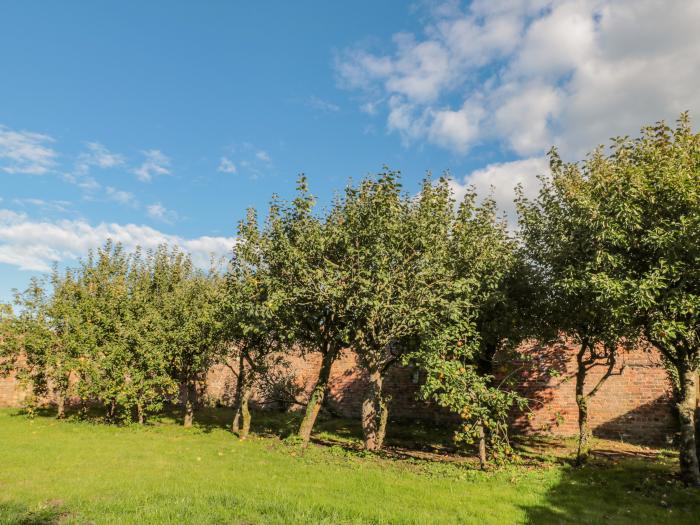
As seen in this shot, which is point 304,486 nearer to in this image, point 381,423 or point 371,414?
point 371,414

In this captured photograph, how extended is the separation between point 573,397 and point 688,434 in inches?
356

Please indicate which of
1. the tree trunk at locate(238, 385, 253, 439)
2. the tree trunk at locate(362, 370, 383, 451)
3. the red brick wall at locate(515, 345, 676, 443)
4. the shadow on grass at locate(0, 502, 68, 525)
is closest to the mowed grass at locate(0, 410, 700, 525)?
the shadow on grass at locate(0, 502, 68, 525)

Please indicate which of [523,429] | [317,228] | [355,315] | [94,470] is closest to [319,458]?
[355,315]

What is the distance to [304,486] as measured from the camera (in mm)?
10688

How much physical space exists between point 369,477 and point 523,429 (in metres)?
12.8

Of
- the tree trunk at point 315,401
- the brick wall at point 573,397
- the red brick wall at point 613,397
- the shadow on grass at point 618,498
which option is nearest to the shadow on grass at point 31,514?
the shadow on grass at point 618,498

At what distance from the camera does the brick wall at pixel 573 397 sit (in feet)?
63.4

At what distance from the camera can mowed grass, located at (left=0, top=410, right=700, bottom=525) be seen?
851 centimetres

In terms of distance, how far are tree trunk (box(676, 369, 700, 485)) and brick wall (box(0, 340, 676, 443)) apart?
3.11 m

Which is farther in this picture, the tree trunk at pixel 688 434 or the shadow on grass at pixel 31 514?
the tree trunk at pixel 688 434

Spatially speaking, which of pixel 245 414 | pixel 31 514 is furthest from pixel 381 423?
pixel 31 514

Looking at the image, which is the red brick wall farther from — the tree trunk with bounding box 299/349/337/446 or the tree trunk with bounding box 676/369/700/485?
the tree trunk with bounding box 299/349/337/446

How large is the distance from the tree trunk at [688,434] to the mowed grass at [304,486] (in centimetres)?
55

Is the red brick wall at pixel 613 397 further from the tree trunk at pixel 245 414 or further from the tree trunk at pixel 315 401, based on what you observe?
the tree trunk at pixel 245 414
